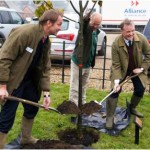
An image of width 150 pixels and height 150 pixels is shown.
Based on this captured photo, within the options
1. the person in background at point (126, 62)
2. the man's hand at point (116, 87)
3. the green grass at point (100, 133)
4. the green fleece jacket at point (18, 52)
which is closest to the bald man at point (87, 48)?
the person in background at point (126, 62)

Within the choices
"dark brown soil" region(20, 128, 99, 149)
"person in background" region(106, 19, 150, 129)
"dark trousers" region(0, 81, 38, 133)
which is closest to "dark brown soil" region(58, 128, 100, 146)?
"dark brown soil" region(20, 128, 99, 149)

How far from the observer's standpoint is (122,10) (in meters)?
22.0

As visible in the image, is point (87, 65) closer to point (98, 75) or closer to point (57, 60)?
point (98, 75)

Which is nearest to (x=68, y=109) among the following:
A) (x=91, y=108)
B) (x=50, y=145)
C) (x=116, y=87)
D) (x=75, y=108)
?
(x=75, y=108)

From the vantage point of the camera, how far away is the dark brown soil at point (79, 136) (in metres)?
4.80

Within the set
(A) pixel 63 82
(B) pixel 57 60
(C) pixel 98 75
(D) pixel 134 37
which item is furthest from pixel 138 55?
(B) pixel 57 60

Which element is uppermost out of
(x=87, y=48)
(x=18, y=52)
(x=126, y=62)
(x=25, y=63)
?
(x=18, y=52)

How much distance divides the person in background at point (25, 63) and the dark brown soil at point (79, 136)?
0.74m

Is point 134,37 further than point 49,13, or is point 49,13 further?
point 134,37

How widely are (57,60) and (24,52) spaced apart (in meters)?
6.68

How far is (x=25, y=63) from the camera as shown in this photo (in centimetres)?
396

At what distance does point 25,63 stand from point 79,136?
→ 143 centimetres

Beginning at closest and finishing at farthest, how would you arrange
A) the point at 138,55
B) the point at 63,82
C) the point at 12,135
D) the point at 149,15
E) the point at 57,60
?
the point at 12,135
the point at 138,55
the point at 63,82
the point at 57,60
the point at 149,15

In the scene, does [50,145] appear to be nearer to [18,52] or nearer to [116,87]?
[18,52]
